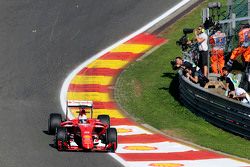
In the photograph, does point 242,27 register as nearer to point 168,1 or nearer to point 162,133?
point 162,133

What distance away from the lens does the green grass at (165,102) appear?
74.7ft

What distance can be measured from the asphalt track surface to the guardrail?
12.8 feet

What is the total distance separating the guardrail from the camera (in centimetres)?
2278

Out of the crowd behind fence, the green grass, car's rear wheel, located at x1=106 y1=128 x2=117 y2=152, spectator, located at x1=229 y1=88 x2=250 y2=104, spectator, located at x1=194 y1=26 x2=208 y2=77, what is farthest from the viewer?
spectator, located at x1=194 y1=26 x2=208 y2=77

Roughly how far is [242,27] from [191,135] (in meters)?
5.09

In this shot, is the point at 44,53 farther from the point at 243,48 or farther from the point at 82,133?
the point at 82,133

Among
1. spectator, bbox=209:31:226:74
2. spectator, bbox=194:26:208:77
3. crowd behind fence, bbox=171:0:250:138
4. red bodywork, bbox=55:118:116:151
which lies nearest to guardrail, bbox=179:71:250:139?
crowd behind fence, bbox=171:0:250:138

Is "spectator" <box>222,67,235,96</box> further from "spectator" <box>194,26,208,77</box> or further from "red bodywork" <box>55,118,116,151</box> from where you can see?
"red bodywork" <box>55,118,116,151</box>

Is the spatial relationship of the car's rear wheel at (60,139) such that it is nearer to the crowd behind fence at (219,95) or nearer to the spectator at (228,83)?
the crowd behind fence at (219,95)

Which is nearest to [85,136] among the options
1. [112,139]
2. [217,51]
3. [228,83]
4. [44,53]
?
[112,139]

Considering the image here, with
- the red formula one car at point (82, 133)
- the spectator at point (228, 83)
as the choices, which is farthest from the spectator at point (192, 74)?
the red formula one car at point (82, 133)

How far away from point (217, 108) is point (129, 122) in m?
2.50

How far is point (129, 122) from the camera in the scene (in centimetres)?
2434

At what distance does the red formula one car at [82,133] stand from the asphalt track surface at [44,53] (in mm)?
230
